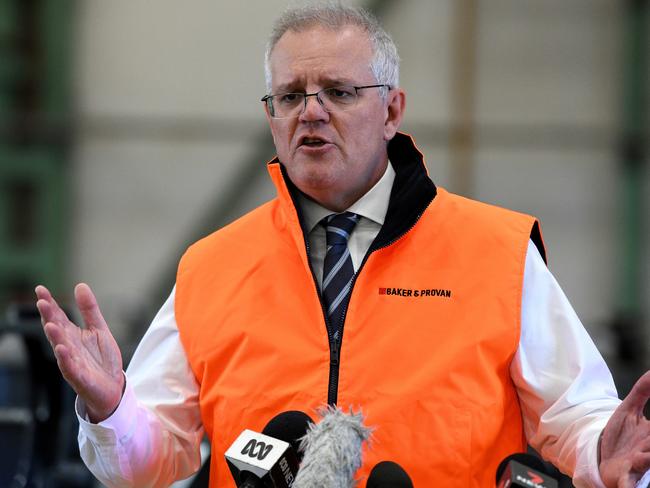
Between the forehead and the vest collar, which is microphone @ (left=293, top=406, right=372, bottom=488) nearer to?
the vest collar

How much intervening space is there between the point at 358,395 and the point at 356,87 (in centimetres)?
63

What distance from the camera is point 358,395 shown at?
82.1 inches

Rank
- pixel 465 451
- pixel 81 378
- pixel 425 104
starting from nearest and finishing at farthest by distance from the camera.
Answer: pixel 81 378 < pixel 465 451 < pixel 425 104

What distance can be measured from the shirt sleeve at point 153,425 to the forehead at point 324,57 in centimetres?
54

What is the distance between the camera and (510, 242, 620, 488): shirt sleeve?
2053mm

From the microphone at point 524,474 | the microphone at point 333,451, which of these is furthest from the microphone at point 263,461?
the microphone at point 524,474

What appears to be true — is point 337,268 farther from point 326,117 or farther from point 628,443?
point 628,443

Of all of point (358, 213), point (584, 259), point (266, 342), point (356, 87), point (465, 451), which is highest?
point (356, 87)

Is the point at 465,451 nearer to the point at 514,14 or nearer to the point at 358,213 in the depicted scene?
the point at 358,213

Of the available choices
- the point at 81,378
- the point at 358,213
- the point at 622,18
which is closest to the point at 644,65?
the point at 622,18

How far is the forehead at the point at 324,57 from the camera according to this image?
87.6 inches

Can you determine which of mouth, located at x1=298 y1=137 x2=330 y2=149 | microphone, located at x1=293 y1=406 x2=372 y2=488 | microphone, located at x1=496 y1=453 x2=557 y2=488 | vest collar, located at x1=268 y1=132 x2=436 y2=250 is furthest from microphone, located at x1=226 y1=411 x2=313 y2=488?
mouth, located at x1=298 y1=137 x2=330 y2=149

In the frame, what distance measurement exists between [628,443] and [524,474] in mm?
368

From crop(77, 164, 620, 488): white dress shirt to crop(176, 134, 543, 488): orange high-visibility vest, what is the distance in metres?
0.04
